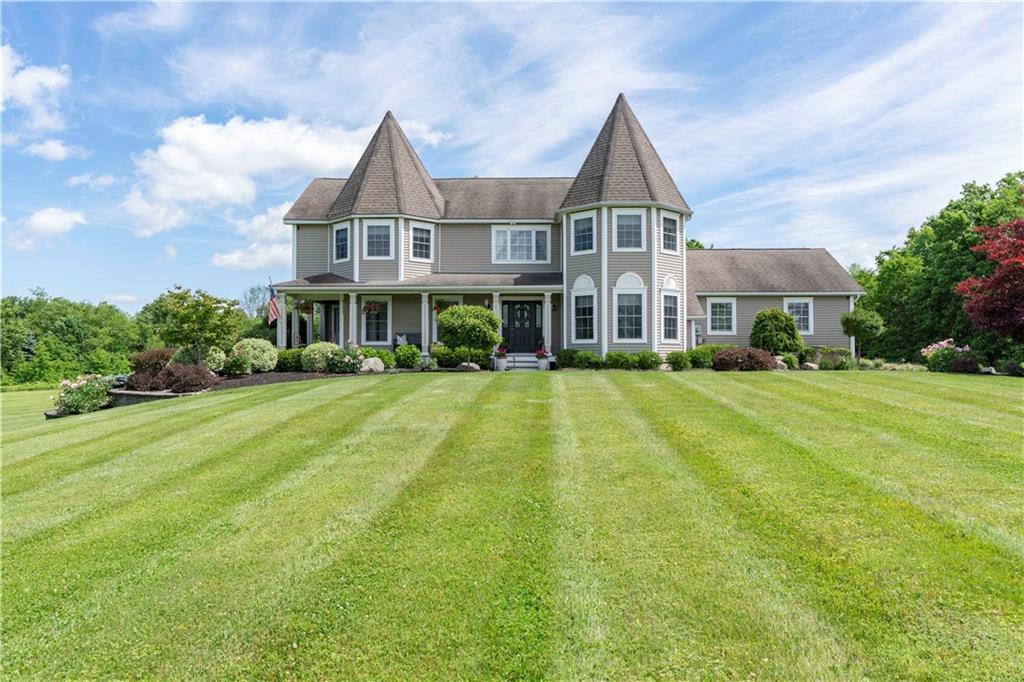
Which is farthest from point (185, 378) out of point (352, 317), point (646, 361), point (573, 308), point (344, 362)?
point (646, 361)

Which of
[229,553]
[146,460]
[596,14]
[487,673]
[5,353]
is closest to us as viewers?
[487,673]

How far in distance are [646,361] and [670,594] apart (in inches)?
662

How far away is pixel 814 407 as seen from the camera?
9586 mm

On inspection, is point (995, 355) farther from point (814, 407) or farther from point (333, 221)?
point (333, 221)

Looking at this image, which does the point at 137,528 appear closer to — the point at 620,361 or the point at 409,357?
the point at 409,357

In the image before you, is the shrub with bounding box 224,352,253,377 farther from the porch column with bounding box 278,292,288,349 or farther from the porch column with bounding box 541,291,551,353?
the porch column with bounding box 541,291,551,353

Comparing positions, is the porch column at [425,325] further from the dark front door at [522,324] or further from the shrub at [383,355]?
the dark front door at [522,324]

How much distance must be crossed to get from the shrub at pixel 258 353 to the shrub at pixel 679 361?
14.3 m

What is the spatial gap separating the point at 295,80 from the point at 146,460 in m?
11.6

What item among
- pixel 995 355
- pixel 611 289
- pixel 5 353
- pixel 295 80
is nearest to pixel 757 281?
pixel 611 289

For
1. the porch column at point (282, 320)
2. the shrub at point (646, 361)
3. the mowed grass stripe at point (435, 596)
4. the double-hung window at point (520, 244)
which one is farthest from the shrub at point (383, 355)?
the mowed grass stripe at point (435, 596)

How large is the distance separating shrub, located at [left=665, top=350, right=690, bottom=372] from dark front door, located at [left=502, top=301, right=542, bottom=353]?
240 inches

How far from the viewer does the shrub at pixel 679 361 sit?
66.0 feet

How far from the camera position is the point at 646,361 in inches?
799
